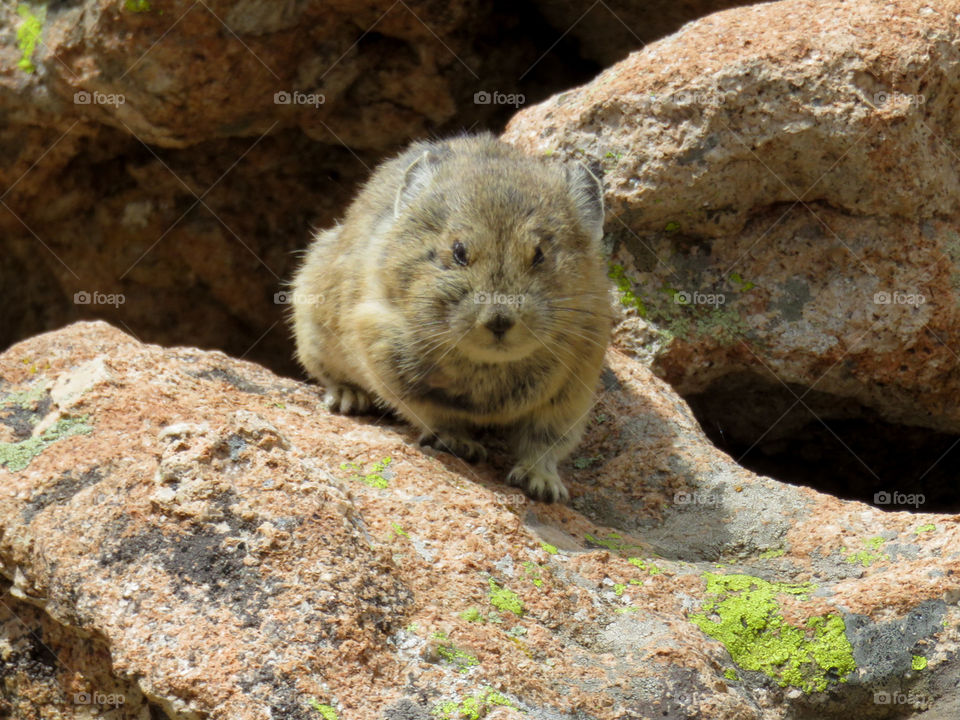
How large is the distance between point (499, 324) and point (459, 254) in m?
0.46

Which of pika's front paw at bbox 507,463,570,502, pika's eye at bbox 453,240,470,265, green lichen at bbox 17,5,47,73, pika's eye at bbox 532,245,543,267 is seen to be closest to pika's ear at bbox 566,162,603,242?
pika's eye at bbox 532,245,543,267

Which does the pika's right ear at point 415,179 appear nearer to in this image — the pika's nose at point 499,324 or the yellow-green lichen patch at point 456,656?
the pika's nose at point 499,324

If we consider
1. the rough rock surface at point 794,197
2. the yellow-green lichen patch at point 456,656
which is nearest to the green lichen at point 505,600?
the yellow-green lichen patch at point 456,656

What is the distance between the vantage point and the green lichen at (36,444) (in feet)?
14.4

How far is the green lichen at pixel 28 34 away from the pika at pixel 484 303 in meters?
3.33

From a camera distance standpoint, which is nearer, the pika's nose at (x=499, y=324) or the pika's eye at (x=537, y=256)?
the pika's nose at (x=499, y=324)

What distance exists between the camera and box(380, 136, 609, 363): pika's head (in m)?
5.08

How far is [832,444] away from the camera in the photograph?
7.32 metres

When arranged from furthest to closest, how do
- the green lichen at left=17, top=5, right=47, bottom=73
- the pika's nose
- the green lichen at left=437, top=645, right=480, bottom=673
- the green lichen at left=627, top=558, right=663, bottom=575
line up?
the green lichen at left=17, top=5, right=47, bottom=73 < the pika's nose < the green lichen at left=627, top=558, right=663, bottom=575 < the green lichen at left=437, top=645, right=480, bottom=673

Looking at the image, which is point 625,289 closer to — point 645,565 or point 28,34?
point 645,565

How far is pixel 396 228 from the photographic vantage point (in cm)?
566

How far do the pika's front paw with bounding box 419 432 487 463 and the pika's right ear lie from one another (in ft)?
3.82

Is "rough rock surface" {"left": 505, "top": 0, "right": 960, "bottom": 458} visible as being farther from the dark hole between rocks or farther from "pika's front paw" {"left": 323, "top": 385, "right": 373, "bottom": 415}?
"pika's front paw" {"left": 323, "top": 385, "right": 373, "bottom": 415}

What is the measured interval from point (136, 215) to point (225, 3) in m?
2.15
